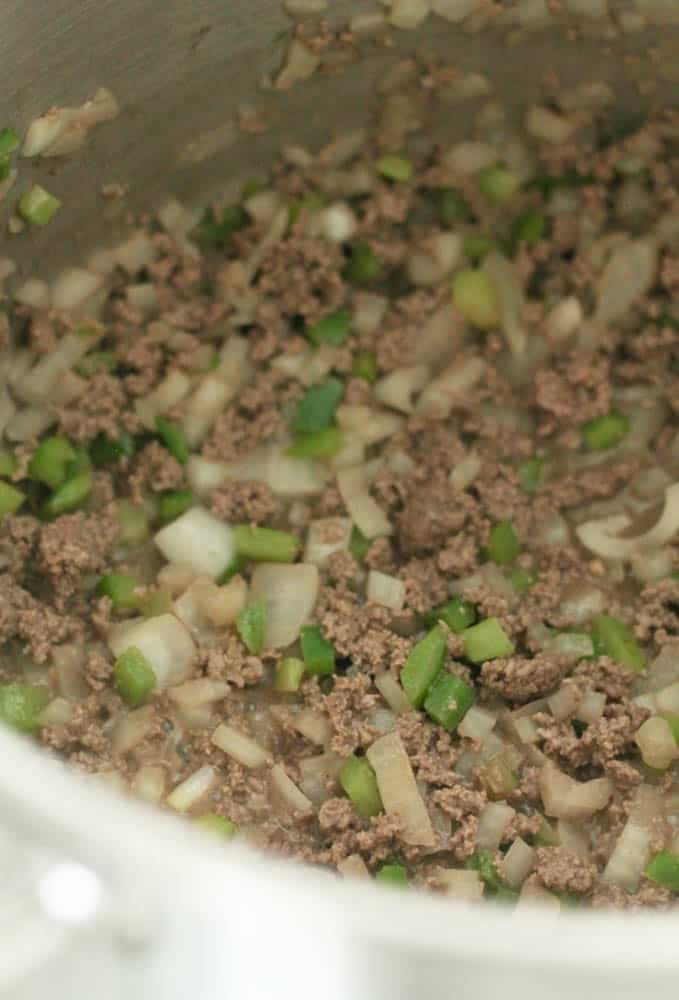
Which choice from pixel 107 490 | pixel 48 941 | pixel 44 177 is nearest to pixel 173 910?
pixel 48 941

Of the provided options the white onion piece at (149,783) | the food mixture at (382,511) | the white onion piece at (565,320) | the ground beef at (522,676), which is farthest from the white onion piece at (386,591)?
the white onion piece at (565,320)

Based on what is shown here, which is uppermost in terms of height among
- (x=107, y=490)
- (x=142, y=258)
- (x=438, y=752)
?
(x=142, y=258)

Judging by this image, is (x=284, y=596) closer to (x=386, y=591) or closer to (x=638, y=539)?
(x=386, y=591)

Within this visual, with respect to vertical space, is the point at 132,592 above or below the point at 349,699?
above

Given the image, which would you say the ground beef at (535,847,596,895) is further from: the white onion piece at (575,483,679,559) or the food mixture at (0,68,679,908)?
the white onion piece at (575,483,679,559)

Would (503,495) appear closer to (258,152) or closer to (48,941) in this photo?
(258,152)

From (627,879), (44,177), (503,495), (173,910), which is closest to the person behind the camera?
(173,910)

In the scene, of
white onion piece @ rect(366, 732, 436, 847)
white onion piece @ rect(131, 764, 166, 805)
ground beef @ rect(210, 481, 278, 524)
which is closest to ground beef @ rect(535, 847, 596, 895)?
white onion piece @ rect(366, 732, 436, 847)
